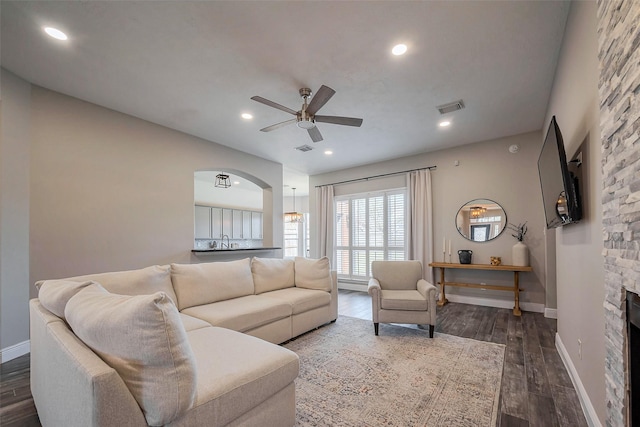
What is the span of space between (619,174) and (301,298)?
2907 mm

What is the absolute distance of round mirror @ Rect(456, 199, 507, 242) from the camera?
4.77m

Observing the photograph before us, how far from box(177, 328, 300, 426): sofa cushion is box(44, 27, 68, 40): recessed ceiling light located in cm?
265

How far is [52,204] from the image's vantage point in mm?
3137

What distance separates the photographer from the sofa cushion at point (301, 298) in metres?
3.30

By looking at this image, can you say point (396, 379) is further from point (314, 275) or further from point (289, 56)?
point (289, 56)

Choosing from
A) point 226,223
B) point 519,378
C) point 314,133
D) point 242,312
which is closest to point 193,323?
point 242,312

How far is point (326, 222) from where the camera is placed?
6.93 m

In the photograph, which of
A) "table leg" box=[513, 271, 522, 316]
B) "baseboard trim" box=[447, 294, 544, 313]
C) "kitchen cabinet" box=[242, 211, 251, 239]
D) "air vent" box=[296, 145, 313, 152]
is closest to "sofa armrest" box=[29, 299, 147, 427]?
"air vent" box=[296, 145, 313, 152]

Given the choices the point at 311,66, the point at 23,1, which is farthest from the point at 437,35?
the point at 23,1

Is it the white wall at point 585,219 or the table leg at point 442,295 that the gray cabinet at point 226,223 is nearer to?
the table leg at point 442,295

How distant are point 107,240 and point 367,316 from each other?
3634 millimetres

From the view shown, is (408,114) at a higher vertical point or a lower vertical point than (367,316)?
higher

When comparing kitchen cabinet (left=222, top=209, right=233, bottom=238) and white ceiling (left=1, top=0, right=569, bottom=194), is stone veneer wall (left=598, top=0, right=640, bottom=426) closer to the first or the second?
white ceiling (left=1, top=0, right=569, bottom=194)

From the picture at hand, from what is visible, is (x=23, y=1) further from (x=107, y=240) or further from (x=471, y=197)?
(x=471, y=197)
